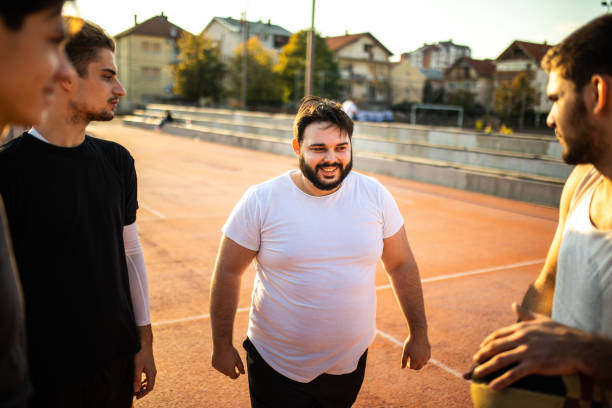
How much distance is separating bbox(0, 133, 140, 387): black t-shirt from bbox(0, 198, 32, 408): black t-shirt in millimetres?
834

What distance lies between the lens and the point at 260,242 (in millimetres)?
2768

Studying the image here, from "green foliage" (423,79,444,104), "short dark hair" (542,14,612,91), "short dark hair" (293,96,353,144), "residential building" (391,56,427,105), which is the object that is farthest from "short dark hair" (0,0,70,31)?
"residential building" (391,56,427,105)

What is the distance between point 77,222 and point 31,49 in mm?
1056

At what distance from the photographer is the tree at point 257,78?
60.5 m

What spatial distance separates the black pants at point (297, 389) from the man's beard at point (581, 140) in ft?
5.19

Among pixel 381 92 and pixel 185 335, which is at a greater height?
pixel 381 92

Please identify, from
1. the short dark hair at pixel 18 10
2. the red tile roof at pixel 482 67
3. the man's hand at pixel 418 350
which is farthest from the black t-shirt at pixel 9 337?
the red tile roof at pixel 482 67

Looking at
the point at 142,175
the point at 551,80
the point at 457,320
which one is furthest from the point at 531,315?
the point at 142,175

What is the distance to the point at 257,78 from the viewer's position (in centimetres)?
6047

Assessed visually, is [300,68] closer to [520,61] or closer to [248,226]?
[520,61]

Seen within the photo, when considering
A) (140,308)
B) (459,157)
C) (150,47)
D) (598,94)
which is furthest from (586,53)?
(150,47)

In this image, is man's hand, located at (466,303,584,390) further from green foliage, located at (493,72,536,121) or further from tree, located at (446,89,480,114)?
tree, located at (446,89,480,114)

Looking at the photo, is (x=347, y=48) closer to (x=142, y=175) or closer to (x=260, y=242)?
(x=142, y=175)

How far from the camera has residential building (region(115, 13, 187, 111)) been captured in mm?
75875
